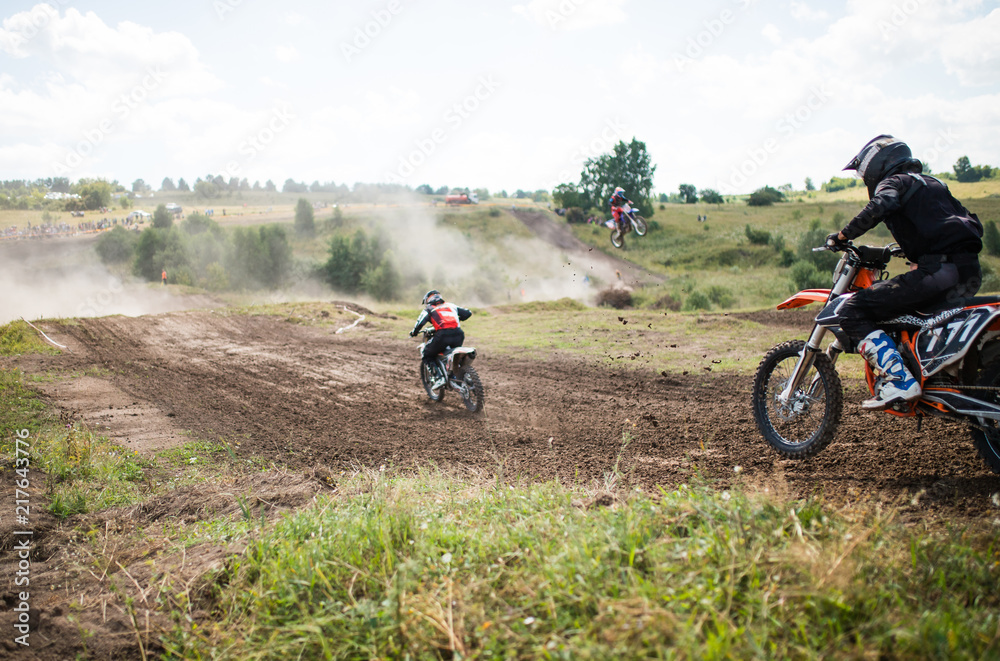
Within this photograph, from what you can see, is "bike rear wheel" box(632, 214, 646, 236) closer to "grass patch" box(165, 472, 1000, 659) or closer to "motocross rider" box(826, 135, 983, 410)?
"motocross rider" box(826, 135, 983, 410)

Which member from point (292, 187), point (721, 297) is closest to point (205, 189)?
point (292, 187)

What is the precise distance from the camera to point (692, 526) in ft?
10.4

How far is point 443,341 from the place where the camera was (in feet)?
30.5

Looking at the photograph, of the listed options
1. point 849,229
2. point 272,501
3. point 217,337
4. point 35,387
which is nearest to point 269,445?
point 272,501

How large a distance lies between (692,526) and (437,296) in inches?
277

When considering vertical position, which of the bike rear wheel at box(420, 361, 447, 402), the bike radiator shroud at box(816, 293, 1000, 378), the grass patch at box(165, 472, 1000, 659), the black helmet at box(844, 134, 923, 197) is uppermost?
the black helmet at box(844, 134, 923, 197)

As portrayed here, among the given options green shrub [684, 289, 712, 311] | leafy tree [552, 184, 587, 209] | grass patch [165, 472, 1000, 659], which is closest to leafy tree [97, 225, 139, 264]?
leafy tree [552, 184, 587, 209]

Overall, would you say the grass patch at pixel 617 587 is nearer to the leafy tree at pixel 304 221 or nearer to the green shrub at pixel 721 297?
the green shrub at pixel 721 297

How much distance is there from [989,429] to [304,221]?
6510 centimetres

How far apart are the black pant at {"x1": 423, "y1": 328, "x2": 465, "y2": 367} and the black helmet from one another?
604 cm

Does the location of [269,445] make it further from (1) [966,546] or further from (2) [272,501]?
(1) [966,546]

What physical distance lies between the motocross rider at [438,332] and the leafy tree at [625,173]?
37.1 metres

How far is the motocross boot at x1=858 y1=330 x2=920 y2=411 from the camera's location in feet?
13.6

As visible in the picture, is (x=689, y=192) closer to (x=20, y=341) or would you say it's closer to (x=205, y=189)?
(x=20, y=341)
